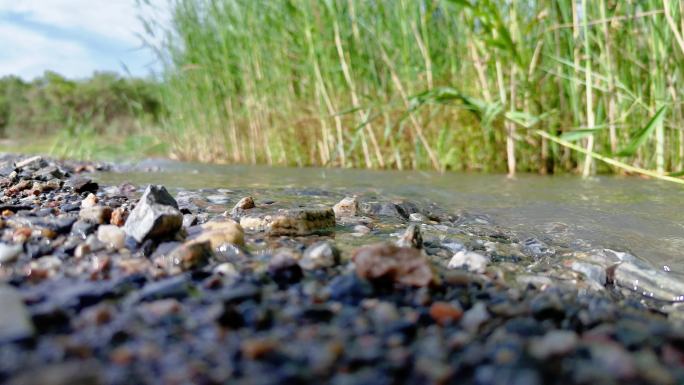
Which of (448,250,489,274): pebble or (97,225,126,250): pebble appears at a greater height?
(97,225,126,250): pebble

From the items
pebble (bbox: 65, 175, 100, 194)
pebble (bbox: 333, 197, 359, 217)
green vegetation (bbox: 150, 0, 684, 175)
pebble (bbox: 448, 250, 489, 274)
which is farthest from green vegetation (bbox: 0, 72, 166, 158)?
pebble (bbox: 448, 250, 489, 274)

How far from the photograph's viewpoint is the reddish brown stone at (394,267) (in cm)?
87

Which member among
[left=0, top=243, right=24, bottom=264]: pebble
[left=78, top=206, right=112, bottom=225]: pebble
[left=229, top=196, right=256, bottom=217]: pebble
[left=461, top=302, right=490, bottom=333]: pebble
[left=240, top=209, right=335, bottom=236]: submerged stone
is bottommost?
[left=461, top=302, right=490, bottom=333]: pebble

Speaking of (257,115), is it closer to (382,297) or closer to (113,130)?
(382,297)

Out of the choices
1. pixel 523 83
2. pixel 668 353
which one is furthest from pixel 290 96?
pixel 668 353

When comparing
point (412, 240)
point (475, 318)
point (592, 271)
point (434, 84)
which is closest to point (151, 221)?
point (412, 240)

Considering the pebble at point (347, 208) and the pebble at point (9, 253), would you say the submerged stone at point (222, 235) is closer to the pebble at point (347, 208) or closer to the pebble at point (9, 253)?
the pebble at point (9, 253)

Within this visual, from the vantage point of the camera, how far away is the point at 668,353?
646 mm

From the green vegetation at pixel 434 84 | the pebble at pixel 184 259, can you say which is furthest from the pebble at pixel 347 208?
the green vegetation at pixel 434 84

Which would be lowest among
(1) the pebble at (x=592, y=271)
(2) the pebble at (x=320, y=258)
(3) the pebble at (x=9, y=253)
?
(1) the pebble at (x=592, y=271)

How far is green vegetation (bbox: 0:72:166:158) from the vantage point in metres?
6.94

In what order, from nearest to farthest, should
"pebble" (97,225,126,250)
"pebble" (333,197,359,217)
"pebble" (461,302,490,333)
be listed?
1. "pebble" (461,302,490,333)
2. "pebble" (97,225,126,250)
3. "pebble" (333,197,359,217)

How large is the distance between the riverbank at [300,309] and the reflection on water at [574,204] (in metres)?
0.29

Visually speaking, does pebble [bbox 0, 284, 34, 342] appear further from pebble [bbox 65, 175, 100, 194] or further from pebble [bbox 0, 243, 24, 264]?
pebble [bbox 65, 175, 100, 194]
